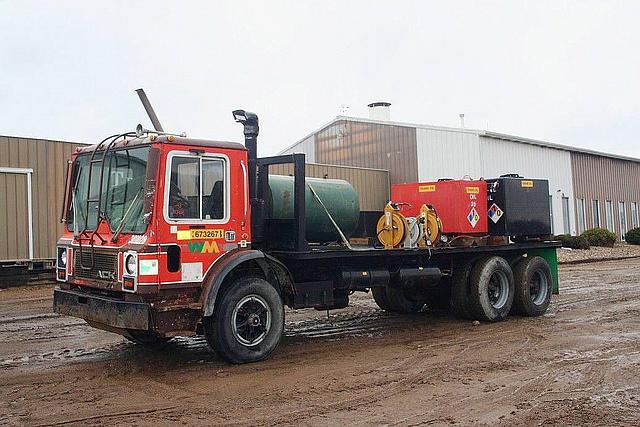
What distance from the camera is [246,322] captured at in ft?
26.2

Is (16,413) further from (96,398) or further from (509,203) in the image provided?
(509,203)

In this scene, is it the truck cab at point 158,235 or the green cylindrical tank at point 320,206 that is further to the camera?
the green cylindrical tank at point 320,206

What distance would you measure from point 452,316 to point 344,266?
3.45 meters

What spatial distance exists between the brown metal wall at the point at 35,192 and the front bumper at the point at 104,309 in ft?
34.4

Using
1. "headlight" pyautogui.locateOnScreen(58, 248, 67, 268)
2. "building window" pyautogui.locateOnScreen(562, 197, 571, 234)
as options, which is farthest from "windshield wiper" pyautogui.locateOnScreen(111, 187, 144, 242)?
"building window" pyautogui.locateOnScreen(562, 197, 571, 234)

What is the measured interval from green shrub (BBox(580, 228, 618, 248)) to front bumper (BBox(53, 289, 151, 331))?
97.7 feet

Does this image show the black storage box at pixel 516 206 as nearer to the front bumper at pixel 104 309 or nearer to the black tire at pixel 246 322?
the black tire at pixel 246 322

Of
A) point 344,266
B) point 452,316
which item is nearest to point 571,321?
point 452,316

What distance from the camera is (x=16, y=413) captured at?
603 cm

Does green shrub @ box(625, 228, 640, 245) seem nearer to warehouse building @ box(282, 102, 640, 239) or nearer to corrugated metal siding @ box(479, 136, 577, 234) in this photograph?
warehouse building @ box(282, 102, 640, 239)

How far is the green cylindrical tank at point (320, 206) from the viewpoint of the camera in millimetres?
8945

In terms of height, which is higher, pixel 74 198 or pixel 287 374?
pixel 74 198

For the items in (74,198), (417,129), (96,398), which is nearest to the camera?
(96,398)

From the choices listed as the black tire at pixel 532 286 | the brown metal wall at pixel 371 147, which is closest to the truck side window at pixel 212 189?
the black tire at pixel 532 286
